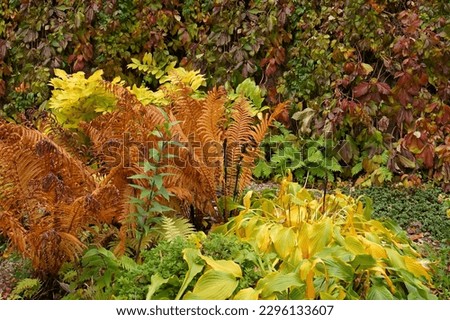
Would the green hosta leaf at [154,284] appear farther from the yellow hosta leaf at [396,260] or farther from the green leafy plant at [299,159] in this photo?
the green leafy plant at [299,159]

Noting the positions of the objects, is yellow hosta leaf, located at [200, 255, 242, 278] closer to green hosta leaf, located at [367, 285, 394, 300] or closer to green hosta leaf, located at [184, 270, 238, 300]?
green hosta leaf, located at [184, 270, 238, 300]

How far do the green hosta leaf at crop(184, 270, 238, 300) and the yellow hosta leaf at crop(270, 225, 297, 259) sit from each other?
0.41 m

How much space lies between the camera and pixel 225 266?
331 centimetres

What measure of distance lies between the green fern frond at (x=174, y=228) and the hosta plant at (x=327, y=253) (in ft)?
0.84

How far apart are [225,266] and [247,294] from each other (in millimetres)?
185

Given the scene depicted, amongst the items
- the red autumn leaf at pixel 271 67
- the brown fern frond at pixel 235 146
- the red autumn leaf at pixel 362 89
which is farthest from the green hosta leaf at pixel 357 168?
the brown fern frond at pixel 235 146

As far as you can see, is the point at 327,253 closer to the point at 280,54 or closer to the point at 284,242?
the point at 284,242

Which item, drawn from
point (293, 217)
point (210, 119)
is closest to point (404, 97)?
point (210, 119)

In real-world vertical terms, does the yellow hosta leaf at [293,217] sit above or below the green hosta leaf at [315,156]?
above

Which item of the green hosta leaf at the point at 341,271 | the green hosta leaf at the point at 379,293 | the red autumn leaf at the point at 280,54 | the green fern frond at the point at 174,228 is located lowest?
the green fern frond at the point at 174,228

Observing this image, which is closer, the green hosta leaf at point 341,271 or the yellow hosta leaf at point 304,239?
the green hosta leaf at point 341,271

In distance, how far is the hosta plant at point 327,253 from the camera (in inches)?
130

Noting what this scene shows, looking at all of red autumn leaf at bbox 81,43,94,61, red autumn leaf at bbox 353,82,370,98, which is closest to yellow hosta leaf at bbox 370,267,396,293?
red autumn leaf at bbox 353,82,370,98
